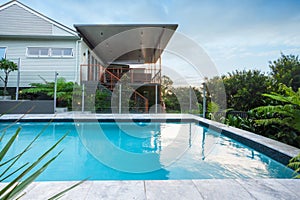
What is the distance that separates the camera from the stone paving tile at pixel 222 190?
1804mm

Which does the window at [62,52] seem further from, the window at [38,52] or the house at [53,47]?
the window at [38,52]

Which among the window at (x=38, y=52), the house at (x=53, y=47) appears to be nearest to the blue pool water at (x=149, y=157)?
the house at (x=53, y=47)

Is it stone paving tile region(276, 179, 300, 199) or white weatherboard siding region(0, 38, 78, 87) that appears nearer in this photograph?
stone paving tile region(276, 179, 300, 199)

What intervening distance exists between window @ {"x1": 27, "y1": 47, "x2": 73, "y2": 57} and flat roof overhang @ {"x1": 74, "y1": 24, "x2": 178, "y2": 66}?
124 cm

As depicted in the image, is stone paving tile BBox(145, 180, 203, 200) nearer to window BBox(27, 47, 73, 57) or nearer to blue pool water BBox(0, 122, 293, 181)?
blue pool water BBox(0, 122, 293, 181)

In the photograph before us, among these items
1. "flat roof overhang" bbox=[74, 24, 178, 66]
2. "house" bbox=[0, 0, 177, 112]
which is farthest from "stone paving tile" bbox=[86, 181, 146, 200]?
"flat roof overhang" bbox=[74, 24, 178, 66]

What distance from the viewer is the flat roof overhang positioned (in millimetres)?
9164

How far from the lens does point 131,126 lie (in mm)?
7230

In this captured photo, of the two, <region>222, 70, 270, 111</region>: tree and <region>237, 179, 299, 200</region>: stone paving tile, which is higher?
<region>222, 70, 270, 111</region>: tree

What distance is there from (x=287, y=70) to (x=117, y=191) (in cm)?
827

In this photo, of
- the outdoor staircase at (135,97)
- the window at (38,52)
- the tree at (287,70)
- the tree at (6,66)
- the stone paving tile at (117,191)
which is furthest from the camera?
the window at (38,52)

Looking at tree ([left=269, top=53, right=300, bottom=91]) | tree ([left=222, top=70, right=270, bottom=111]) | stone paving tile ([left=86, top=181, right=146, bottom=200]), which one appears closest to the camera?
stone paving tile ([left=86, top=181, right=146, bottom=200])

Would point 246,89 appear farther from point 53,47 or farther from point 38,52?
point 38,52

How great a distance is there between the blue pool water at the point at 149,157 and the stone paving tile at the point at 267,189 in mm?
728
